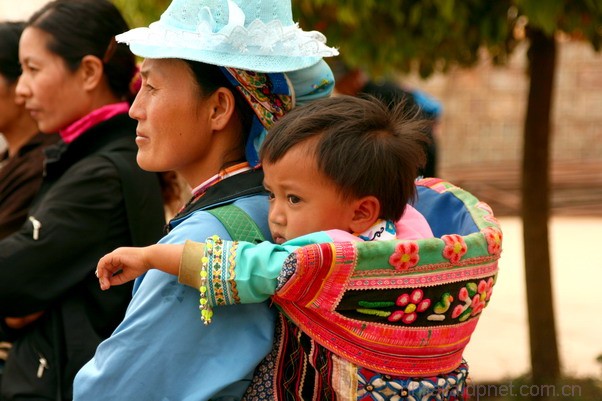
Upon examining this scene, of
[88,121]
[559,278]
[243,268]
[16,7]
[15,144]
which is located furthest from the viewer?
[16,7]

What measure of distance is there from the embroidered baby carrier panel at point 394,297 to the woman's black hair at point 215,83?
599 millimetres

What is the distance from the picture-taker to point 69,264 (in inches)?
124

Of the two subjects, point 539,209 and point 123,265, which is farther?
point 539,209

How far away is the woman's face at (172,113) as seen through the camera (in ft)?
8.03

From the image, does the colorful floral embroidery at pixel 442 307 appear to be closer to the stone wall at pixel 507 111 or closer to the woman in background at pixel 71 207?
the woman in background at pixel 71 207

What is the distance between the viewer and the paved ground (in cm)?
748

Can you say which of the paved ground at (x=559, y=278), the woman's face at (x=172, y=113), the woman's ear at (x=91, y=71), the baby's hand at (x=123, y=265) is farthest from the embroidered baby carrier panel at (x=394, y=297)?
the paved ground at (x=559, y=278)

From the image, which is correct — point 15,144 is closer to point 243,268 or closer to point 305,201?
point 305,201

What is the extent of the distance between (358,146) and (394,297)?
34cm

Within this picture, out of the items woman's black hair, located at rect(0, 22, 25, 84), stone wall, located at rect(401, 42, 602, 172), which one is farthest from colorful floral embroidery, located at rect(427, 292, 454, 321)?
stone wall, located at rect(401, 42, 602, 172)

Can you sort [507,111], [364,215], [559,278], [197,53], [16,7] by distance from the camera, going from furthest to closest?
1. [16,7]
2. [507,111]
3. [559,278]
4. [197,53]
5. [364,215]

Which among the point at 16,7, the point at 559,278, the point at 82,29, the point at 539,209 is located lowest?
the point at 559,278

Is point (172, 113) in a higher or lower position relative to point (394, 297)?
higher

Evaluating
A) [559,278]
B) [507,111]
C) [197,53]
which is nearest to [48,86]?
[197,53]
